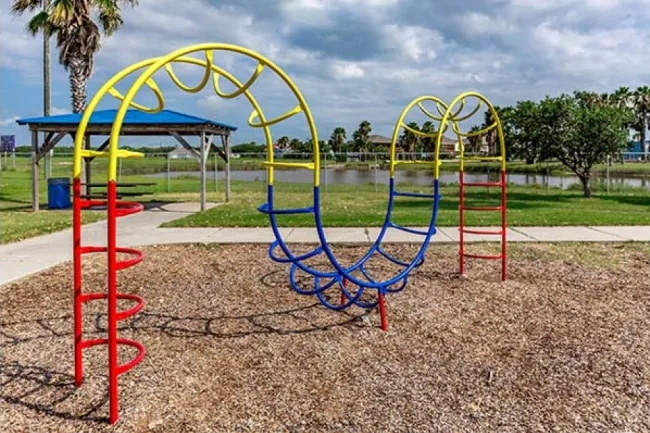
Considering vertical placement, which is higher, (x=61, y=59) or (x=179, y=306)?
(x=61, y=59)

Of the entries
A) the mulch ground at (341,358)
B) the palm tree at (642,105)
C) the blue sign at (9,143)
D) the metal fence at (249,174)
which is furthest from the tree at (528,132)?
the palm tree at (642,105)

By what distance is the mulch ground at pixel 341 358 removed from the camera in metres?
2.88

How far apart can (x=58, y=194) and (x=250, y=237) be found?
721 cm

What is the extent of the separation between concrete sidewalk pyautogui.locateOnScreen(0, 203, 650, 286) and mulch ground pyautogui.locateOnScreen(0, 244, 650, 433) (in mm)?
1760

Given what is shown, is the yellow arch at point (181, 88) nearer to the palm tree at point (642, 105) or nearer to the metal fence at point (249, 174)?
the metal fence at point (249, 174)

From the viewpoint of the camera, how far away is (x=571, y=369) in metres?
3.50

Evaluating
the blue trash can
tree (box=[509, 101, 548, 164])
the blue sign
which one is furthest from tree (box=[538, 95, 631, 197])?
the blue sign

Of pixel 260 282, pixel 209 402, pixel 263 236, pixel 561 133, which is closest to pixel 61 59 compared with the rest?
pixel 263 236

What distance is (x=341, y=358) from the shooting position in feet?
12.2

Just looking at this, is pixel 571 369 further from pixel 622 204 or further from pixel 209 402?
pixel 622 204

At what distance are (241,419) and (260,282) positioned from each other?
3037 mm

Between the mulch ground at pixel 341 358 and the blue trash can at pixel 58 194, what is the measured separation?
8159mm

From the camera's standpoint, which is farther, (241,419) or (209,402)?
(209,402)

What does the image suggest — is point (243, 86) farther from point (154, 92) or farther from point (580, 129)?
point (580, 129)
